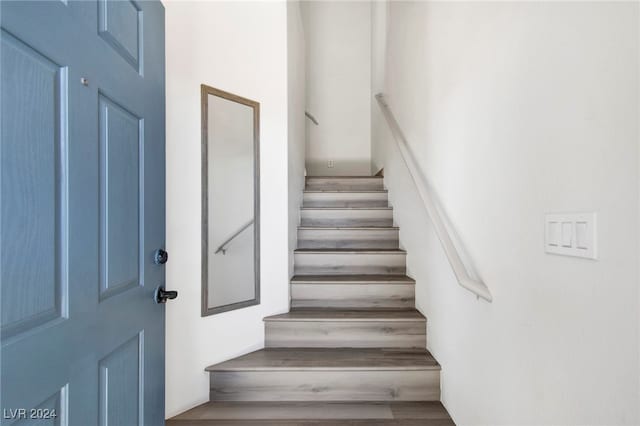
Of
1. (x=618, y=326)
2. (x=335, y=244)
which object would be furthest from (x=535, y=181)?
(x=335, y=244)

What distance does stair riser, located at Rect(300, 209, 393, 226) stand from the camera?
3.12m

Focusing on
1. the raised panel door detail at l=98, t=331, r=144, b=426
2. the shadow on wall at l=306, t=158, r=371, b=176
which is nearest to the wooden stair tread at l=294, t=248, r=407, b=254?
the raised panel door detail at l=98, t=331, r=144, b=426

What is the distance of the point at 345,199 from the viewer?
3342mm

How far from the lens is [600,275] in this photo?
0.75m

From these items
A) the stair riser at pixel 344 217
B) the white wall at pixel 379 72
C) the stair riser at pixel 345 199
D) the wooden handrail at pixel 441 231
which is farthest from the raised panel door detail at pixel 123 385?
the white wall at pixel 379 72

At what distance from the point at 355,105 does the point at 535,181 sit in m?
4.04

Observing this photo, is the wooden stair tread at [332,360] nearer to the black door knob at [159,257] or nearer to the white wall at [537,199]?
the white wall at [537,199]

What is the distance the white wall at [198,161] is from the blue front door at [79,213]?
0.54 m

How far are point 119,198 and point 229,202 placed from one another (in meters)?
1.04

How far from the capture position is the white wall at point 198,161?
179 cm

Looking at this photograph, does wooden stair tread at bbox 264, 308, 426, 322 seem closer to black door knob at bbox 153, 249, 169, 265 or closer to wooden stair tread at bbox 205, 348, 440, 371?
wooden stair tread at bbox 205, 348, 440, 371

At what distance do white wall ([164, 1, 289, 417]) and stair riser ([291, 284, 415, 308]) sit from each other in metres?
0.17

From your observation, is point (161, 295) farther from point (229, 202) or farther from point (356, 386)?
point (356, 386)

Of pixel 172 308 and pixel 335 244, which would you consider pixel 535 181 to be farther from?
pixel 335 244
